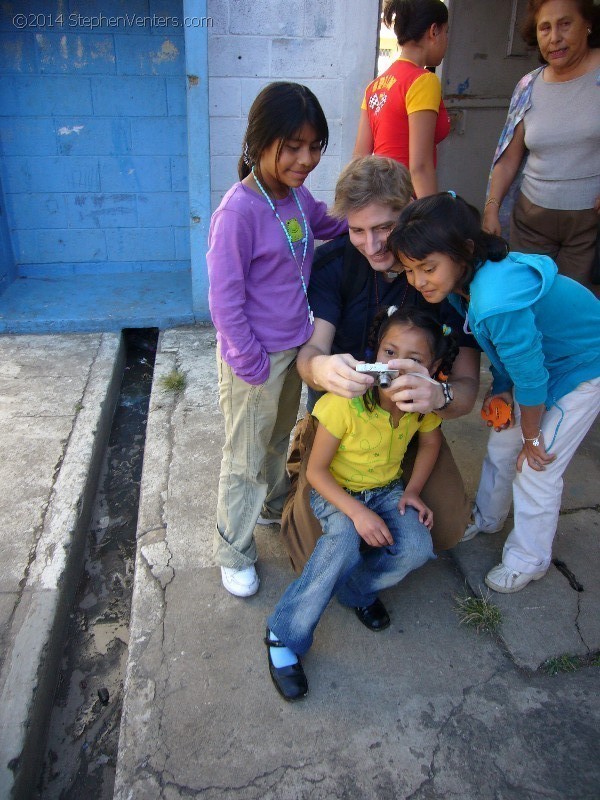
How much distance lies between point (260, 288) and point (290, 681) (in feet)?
4.00

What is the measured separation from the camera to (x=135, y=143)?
498 cm

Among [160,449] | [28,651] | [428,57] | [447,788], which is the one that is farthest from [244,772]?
[428,57]

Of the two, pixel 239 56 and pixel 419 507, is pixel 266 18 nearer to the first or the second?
pixel 239 56

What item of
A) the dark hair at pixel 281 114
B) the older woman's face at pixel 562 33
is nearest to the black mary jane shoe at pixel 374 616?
the dark hair at pixel 281 114

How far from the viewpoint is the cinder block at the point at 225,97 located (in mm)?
4031

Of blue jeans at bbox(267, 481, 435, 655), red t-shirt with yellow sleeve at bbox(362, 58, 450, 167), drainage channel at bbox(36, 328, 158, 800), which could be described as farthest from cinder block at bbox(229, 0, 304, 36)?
blue jeans at bbox(267, 481, 435, 655)

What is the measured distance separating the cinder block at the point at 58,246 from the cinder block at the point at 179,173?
76 centimetres

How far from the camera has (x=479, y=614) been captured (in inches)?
84.0

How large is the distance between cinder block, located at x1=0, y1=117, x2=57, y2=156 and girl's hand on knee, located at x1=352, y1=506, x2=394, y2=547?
438 cm

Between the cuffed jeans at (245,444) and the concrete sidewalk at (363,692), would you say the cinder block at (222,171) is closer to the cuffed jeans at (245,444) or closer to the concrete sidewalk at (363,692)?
the cuffed jeans at (245,444)

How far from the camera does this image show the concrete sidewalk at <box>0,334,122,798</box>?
1.91 meters

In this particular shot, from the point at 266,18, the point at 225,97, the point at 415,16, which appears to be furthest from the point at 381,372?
the point at 266,18

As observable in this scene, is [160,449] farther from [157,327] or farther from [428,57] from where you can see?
[428,57]

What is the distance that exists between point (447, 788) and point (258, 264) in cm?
157
